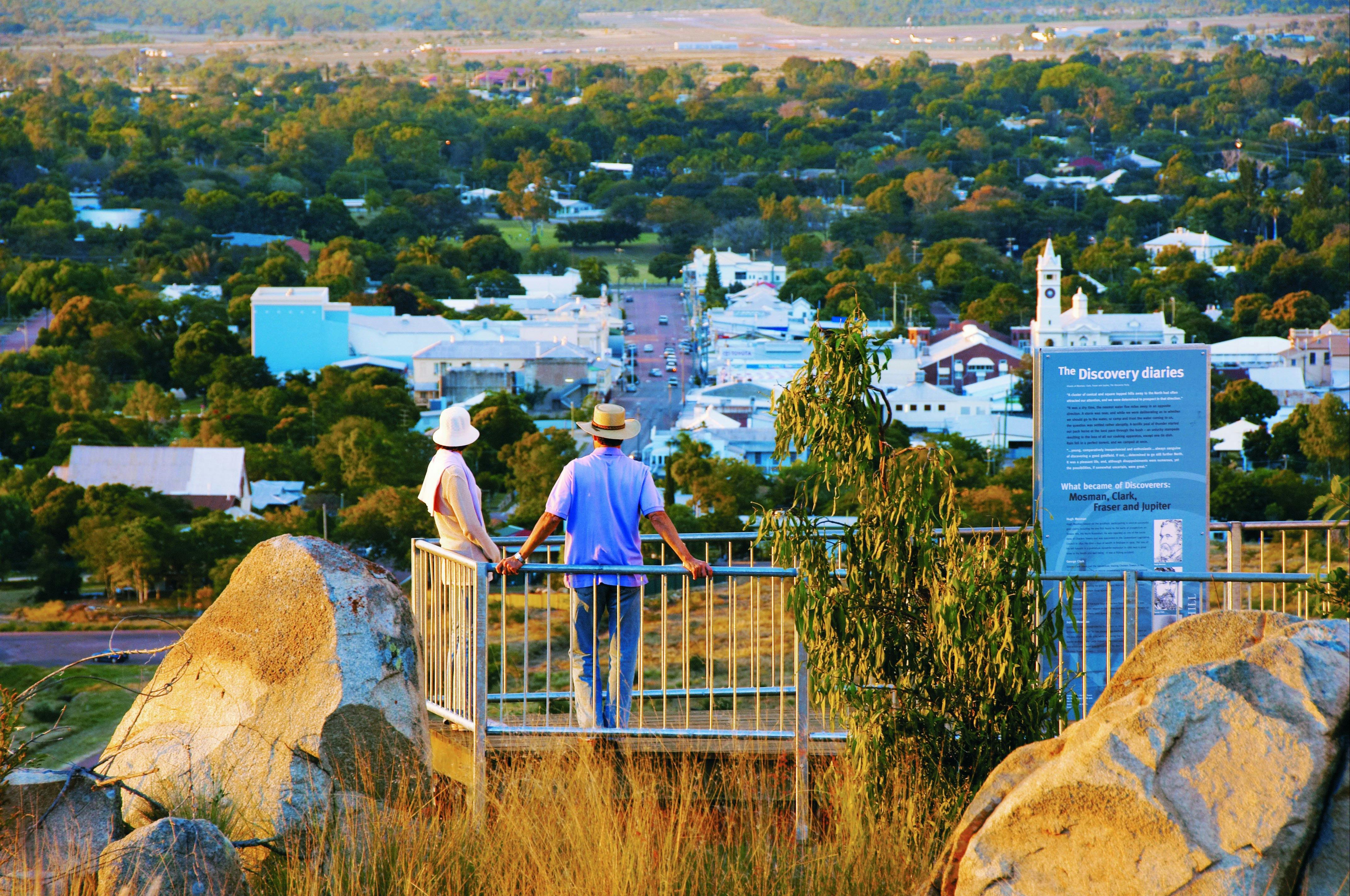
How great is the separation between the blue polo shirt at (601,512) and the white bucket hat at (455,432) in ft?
1.51

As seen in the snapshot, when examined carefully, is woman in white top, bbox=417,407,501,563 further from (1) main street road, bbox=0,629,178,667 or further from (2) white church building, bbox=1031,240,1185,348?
(2) white church building, bbox=1031,240,1185,348

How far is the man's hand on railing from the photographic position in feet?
14.3

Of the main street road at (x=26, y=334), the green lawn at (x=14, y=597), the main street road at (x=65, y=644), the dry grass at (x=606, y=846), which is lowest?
the green lawn at (x=14, y=597)

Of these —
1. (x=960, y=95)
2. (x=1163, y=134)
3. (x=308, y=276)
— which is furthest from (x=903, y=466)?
(x=960, y=95)

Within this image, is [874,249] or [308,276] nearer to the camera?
[308,276]

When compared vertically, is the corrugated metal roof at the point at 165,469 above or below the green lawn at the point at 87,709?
above

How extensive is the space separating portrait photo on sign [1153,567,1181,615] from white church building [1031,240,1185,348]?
55302 mm

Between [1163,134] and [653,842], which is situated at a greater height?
[1163,134]

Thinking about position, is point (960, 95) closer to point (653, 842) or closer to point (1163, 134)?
Result: point (1163, 134)

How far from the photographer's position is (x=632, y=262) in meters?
92.8

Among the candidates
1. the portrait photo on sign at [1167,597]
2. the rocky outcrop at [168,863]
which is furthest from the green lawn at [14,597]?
the rocky outcrop at [168,863]

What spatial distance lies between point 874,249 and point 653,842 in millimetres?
86487

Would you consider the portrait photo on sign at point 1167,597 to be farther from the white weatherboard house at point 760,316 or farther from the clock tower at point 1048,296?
the clock tower at point 1048,296

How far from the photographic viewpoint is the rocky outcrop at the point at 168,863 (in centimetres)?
342
